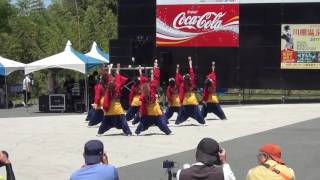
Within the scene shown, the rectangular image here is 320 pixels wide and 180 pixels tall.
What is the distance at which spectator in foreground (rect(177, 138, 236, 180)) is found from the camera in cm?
569

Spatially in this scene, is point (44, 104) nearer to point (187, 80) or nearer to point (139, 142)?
point (187, 80)

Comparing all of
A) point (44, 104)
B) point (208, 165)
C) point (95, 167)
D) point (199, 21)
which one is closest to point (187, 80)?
point (44, 104)

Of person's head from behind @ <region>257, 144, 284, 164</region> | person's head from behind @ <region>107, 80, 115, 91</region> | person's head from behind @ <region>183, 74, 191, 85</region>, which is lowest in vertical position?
person's head from behind @ <region>257, 144, 284, 164</region>

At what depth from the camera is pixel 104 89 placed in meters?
19.6

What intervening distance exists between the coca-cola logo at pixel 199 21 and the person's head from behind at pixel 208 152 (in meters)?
26.8

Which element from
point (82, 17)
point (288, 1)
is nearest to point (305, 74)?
point (288, 1)

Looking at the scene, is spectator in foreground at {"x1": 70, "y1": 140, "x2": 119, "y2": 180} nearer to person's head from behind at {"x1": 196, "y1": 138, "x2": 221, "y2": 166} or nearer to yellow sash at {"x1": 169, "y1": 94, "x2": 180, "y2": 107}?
person's head from behind at {"x1": 196, "y1": 138, "x2": 221, "y2": 166}

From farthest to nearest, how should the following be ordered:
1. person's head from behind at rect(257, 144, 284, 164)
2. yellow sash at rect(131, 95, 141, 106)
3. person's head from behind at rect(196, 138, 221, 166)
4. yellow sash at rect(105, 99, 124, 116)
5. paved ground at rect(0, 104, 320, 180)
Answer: yellow sash at rect(131, 95, 141, 106)
yellow sash at rect(105, 99, 124, 116)
paved ground at rect(0, 104, 320, 180)
person's head from behind at rect(257, 144, 284, 164)
person's head from behind at rect(196, 138, 221, 166)

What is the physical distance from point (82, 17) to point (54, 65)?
31982 millimetres

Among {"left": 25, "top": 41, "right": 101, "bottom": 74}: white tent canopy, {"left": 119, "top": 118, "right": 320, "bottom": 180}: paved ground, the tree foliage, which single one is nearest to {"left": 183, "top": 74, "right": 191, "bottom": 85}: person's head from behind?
{"left": 119, "top": 118, "right": 320, "bottom": 180}: paved ground

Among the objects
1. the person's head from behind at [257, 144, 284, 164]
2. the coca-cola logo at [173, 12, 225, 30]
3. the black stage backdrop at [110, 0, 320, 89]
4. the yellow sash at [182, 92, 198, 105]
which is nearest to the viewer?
the person's head from behind at [257, 144, 284, 164]

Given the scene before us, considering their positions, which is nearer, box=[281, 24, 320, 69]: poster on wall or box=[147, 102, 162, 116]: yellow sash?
box=[147, 102, 162, 116]: yellow sash

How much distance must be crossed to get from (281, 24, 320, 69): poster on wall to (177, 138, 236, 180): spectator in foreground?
85.1 feet

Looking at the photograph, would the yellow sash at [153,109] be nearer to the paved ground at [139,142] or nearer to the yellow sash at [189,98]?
the paved ground at [139,142]
